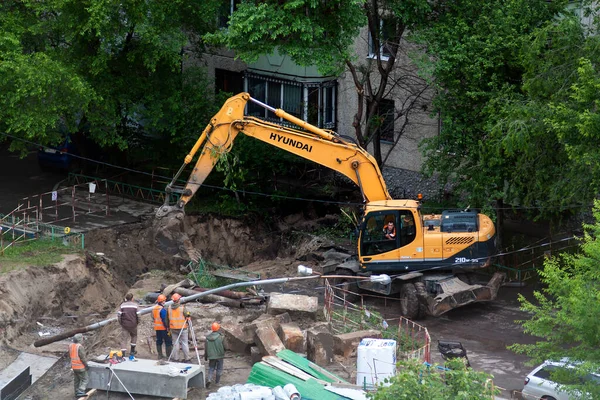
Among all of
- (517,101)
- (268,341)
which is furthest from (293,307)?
(517,101)

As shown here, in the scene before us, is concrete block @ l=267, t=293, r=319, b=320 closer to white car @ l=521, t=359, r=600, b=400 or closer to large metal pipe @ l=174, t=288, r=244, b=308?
large metal pipe @ l=174, t=288, r=244, b=308

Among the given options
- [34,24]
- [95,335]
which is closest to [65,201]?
[34,24]

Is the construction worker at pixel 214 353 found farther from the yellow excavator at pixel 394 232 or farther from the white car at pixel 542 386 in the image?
the yellow excavator at pixel 394 232

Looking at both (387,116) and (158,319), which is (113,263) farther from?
(387,116)

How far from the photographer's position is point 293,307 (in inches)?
875

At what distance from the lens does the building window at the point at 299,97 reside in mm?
35938

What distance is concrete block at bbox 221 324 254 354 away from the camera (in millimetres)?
20469

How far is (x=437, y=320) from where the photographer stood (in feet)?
82.6

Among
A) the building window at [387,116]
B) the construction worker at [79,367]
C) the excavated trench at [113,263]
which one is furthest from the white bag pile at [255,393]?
the building window at [387,116]

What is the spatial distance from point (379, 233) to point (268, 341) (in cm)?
677

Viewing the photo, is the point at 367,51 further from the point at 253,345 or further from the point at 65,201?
the point at 253,345

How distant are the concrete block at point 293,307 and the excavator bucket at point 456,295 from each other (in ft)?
12.3

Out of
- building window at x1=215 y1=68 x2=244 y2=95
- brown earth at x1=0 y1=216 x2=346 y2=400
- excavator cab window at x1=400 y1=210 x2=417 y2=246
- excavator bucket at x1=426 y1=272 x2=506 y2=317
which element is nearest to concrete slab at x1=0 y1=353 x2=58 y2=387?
brown earth at x1=0 y1=216 x2=346 y2=400

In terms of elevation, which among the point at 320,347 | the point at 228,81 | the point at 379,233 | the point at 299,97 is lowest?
the point at 320,347
